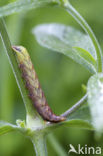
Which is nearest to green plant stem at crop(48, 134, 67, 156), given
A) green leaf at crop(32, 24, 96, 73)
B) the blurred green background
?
the blurred green background

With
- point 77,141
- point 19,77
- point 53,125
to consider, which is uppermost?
point 19,77

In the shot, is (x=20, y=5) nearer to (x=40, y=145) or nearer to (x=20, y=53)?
(x=20, y=53)

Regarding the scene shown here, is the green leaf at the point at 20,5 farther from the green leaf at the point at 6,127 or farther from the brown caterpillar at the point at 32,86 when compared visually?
the green leaf at the point at 6,127

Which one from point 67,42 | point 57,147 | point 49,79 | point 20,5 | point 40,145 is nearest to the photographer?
point 20,5

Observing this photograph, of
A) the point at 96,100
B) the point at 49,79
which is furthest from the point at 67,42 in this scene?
the point at 49,79

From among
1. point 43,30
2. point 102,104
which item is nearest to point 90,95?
point 102,104

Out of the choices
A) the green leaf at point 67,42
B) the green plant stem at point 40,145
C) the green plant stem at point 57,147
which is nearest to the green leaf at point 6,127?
the green plant stem at point 40,145

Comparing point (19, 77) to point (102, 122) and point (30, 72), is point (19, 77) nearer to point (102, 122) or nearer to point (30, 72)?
point (30, 72)
